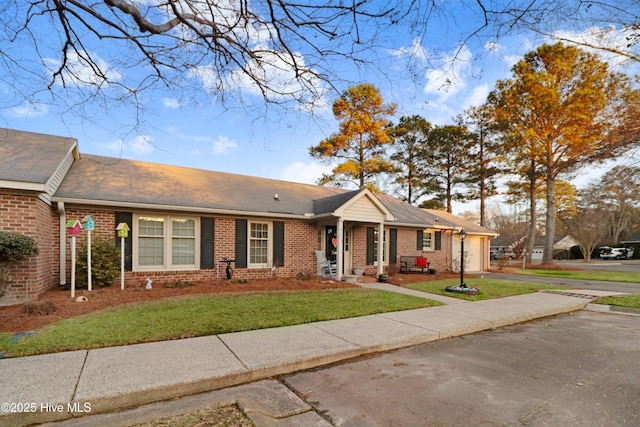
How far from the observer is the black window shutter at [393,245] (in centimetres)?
1550

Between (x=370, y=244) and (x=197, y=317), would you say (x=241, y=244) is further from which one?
(x=370, y=244)

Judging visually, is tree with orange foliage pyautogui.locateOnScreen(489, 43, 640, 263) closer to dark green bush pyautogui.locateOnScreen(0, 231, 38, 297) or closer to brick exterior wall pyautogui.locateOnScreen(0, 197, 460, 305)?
brick exterior wall pyautogui.locateOnScreen(0, 197, 460, 305)

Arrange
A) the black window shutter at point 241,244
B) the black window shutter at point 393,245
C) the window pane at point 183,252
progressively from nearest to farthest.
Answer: the window pane at point 183,252
the black window shutter at point 241,244
the black window shutter at point 393,245

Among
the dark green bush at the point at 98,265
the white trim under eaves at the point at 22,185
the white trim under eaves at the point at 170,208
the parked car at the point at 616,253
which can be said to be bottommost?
the parked car at the point at 616,253

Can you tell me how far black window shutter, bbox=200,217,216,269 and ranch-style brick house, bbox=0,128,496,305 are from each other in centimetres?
3

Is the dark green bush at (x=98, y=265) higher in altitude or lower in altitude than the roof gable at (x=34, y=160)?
lower

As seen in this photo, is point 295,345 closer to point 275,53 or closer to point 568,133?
point 275,53

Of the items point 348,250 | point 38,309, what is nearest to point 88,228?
point 38,309

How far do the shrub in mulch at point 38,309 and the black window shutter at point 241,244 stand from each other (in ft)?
19.0

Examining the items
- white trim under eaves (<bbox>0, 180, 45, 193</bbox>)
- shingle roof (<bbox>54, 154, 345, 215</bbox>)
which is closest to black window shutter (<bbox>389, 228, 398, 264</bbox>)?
shingle roof (<bbox>54, 154, 345, 215</bbox>)

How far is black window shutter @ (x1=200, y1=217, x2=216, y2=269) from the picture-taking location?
10914mm

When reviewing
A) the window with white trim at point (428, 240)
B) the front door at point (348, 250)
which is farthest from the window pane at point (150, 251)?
the window with white trim at point (428, 240)

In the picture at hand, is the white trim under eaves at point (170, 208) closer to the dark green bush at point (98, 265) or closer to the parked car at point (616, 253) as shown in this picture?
the dark green bush at point (98, 265)

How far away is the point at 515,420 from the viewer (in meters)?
3.01
